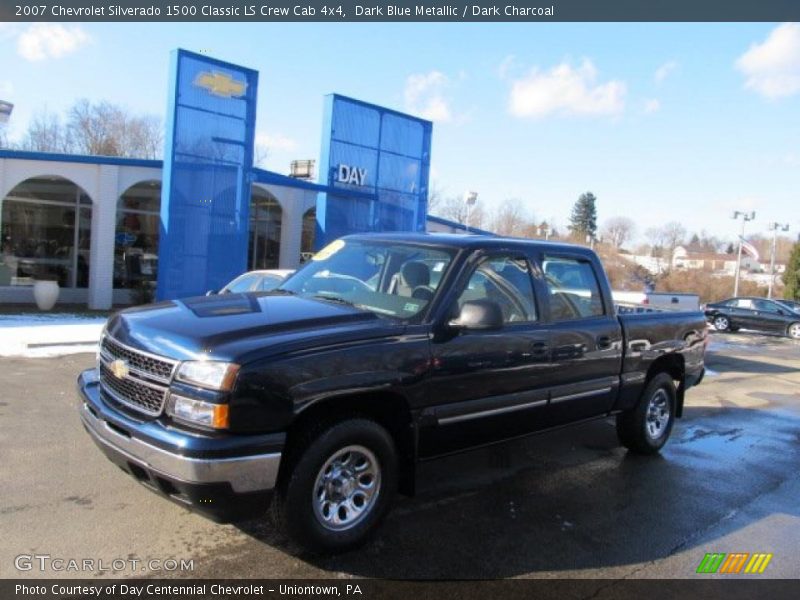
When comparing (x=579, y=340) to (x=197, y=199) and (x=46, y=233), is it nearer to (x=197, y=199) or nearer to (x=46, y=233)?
(x=197, y=199)

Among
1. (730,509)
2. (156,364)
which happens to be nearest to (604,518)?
(730,509)

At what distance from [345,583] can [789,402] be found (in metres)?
9.12

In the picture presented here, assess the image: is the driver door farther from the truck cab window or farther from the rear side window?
the rear side window

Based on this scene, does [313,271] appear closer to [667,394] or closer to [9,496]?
[9,496]

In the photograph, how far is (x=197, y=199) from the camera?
14.8 meters

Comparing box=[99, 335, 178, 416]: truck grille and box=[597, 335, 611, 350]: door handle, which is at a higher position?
box=[597, 335, 611, 350]: door handle

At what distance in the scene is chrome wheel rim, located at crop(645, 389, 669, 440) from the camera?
21.2ft

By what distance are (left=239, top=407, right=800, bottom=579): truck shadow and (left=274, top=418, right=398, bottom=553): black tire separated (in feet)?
0.53

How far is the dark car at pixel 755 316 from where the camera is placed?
964 inches

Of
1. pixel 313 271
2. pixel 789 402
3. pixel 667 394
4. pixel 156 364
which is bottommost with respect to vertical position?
pixel 789 402

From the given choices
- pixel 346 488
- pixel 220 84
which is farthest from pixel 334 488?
pixel 220 84

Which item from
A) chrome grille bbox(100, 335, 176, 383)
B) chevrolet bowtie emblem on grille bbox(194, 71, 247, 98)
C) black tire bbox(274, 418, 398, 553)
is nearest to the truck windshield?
black tire bbox(274, 418, 398, 553)

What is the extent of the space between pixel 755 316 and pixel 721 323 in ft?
3.88

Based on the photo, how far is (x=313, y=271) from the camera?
17.0ft
